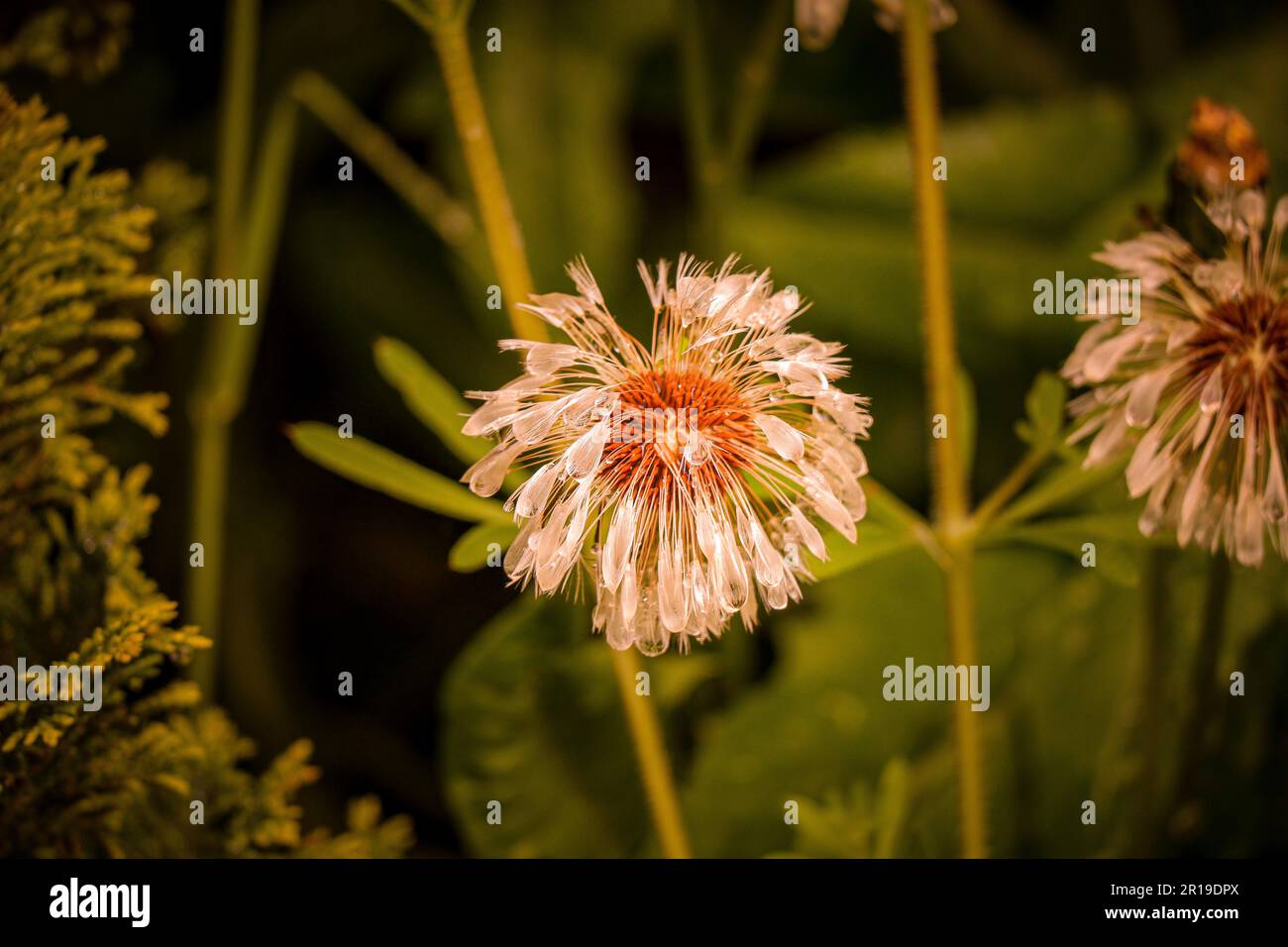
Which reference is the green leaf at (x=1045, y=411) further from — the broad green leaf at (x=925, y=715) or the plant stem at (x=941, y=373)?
the broad green leaf at (x=925, y=715)

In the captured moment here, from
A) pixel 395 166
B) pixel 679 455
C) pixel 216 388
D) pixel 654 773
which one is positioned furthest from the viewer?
pixel 395 166

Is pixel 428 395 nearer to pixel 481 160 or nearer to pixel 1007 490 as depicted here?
pixel 481 160

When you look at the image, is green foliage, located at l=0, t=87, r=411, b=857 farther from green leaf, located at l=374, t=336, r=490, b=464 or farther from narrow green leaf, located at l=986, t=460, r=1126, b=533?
narrow green leaf, located at l=986, t=460, r=1126, b=533

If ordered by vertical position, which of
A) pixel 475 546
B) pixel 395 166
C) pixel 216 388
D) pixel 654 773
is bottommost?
pixel 654 773

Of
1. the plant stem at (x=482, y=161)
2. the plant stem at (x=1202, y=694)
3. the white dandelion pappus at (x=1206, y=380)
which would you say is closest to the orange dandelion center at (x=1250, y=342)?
the white dandelion pappus at (x=1206, y=380)

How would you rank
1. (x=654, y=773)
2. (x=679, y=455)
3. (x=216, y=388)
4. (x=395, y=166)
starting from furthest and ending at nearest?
(x=395, y=166) < (x=216, y=388) < (x=654, y=773) < (x=679, y=455)

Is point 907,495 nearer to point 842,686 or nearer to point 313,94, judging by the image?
point 842,686

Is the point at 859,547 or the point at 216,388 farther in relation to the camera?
A: the point at 216,388

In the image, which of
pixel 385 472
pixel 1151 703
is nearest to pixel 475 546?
pixel 385 472
